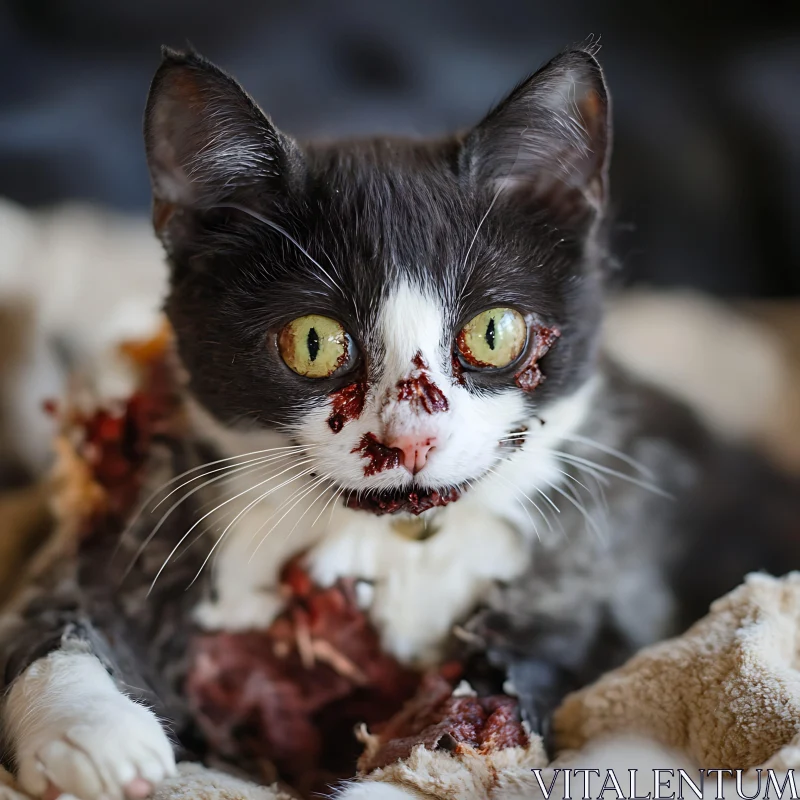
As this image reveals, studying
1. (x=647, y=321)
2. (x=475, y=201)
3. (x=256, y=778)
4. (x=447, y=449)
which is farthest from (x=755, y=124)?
(x=256, y=778)

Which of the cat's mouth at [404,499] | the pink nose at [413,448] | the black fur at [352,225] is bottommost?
the cat's mouth at [404,499]

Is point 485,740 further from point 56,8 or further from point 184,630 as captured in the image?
point 56,8

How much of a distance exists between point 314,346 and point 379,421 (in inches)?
5.7

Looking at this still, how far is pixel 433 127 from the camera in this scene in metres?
2.09

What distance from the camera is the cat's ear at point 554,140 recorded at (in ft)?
3.68

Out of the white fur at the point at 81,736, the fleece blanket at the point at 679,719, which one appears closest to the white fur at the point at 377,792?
the fleece blanket at the point at 679,719

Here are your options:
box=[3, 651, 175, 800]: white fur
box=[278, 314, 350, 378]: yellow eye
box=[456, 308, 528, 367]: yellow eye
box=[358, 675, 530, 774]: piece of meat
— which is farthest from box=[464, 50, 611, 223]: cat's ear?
box=[3, 651, 175, 800]: white fur

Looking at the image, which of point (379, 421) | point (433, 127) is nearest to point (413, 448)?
point (379, 421)

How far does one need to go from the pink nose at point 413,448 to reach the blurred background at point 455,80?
1162 mm

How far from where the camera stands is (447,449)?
105 cm

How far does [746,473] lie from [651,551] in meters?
0.42

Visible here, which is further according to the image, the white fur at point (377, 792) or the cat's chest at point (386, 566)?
the cat's chest at point (386, 566)

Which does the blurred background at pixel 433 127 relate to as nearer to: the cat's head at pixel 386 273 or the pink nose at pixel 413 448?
the cat's head at pixel 386 273

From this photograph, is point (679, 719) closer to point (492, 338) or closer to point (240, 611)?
point (492, 338)
